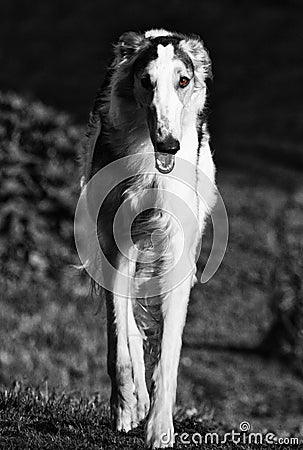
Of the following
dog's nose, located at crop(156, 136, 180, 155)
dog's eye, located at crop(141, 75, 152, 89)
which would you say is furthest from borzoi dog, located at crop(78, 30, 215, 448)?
dog's nose, located at crop(156, 136, 180, 155)

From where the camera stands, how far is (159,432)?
4.53m

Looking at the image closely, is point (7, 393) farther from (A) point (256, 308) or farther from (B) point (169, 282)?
(A) point (256, 308)

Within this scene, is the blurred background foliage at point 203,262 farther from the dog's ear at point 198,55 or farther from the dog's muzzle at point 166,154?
Answer: the dog's ear at point 198,55

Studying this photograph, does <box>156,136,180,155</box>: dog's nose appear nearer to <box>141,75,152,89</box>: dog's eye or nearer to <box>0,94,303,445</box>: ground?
<box>141,75,152,89</box>: dog's eye

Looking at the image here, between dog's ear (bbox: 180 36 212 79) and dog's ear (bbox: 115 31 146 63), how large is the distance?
203 mm

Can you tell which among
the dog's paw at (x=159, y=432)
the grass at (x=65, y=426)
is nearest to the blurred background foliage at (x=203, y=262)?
the grass at (x=65, y=426)

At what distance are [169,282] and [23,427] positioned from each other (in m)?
0.95

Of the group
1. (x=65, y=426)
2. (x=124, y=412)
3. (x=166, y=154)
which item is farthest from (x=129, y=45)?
(x=65, y=426)

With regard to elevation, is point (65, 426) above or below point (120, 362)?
below

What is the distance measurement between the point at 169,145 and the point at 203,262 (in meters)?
6.37

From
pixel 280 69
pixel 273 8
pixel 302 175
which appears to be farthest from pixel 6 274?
pixel 273 8

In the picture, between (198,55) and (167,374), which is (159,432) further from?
(198,55)

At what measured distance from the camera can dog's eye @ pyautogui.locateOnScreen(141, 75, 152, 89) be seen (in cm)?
443

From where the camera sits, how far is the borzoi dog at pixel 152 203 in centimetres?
452
